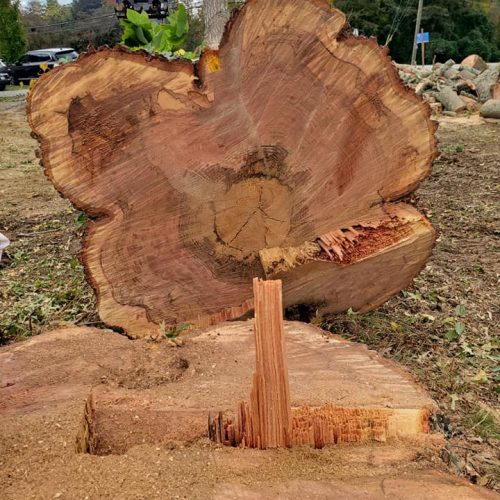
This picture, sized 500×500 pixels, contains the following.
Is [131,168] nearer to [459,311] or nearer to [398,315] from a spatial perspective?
[398,315]

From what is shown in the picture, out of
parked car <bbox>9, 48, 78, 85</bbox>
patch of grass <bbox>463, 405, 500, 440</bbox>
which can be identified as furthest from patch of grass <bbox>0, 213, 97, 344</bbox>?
parked car <bbox>9, 48, 78, 85</bbox>

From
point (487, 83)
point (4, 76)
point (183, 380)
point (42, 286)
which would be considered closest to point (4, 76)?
point (4, 76)

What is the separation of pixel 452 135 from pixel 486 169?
2.97m

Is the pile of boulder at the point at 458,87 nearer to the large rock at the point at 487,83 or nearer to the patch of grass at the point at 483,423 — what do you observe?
the large rock at the point at 487,83

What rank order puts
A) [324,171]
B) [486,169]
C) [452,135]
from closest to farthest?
[324,171] < [486,169] < [452,135]

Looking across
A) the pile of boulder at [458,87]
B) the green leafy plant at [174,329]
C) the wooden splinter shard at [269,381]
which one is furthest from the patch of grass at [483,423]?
the pile of boulder at [458,87]

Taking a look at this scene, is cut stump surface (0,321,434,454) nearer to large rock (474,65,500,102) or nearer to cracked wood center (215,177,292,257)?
cracked wood center (215,177,292,257)

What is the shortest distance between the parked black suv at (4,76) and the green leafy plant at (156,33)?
57.9ft

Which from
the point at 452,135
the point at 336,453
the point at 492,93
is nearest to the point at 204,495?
the point at 336,453

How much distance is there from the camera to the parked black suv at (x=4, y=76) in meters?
19.2

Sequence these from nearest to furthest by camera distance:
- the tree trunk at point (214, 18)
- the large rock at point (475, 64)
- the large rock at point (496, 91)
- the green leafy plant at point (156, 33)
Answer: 1. the green leafy plant at point (156, 33)
2. the tree trunk at point (214, 18)
3. the large rock at point (496, 91)
4. the large rock at point (475, 64)

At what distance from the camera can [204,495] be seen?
121cm

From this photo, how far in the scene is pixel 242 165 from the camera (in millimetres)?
2420

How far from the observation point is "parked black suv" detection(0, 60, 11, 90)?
19.2m
